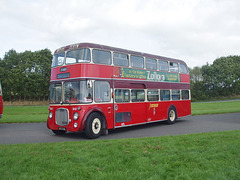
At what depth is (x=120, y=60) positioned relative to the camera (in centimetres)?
1187

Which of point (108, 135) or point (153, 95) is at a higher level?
point (153, 95)

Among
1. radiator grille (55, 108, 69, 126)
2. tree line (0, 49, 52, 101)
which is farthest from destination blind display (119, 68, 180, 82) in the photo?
tree line (0, 49, 52, 101)

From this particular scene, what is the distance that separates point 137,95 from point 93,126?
11.8ft

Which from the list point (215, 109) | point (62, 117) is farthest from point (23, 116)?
point (215, 109)

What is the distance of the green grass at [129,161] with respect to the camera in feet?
15.3

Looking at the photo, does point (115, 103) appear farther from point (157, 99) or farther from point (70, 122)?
point (157, 99)

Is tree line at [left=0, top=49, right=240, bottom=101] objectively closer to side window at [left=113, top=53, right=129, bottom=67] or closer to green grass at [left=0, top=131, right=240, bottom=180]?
side window at [left=113, top=53, right=129, bottom=67]

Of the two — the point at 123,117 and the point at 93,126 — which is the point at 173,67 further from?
the point at 93,126

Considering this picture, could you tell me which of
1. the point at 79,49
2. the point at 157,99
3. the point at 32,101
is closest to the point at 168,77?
the point at 157,99

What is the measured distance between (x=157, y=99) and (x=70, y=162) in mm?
9588

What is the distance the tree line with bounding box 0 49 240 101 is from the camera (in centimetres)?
4944

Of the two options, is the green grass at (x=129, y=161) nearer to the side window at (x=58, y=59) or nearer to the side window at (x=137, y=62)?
the side window at (x=58, y=59)

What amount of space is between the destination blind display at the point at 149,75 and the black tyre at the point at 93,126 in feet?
8.66

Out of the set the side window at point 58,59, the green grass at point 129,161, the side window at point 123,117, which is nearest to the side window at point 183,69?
the side window at point 123,117
